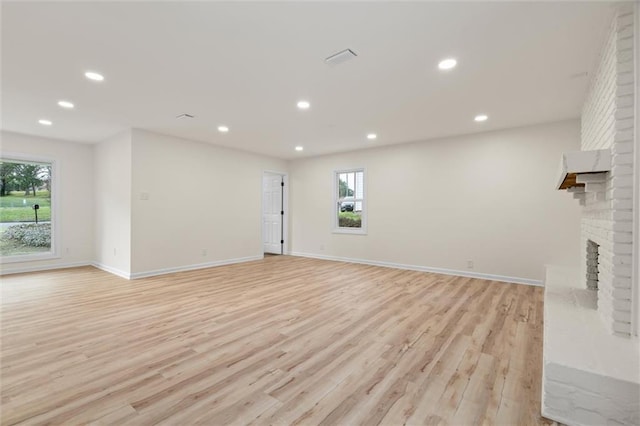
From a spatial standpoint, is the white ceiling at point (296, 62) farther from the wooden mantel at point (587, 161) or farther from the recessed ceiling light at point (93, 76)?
the wooden mantel at point (587, 161)

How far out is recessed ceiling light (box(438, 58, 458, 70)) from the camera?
2.68 m

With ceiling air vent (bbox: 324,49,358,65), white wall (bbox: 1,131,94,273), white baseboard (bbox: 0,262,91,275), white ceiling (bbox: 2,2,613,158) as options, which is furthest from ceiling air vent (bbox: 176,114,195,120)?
white baseboard (bbox: 0,262,91,275)

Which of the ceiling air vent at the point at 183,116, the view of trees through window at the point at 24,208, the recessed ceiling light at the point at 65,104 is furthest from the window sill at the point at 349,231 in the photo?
the view of trees through window at the point at 24,208

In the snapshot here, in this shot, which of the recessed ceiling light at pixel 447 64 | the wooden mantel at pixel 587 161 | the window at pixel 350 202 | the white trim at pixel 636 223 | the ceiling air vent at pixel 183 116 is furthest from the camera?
the window at pixel 350 202

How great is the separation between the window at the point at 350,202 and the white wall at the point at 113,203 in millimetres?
4233

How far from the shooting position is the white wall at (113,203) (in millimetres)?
4953

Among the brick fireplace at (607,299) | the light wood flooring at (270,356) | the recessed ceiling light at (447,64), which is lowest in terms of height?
the light wood flooring at (270,356)

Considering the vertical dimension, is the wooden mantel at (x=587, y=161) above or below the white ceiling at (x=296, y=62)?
below

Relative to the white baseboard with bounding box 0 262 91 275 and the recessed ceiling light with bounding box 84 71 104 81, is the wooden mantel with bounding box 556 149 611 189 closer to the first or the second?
the recessed ceiling light with bounding box 84 71 104 81

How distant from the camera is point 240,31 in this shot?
7.41 ft

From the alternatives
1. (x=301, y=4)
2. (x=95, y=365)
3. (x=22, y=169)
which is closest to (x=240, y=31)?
(x=301, y=4)

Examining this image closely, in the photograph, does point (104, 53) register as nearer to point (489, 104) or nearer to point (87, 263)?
point (489, 104)

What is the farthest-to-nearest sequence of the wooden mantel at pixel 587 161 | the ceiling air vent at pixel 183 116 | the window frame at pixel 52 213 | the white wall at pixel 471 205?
1. the window frame at pixel 52 213
2. the white wall at pixel 471 205
3. the ceiling air vent at pixel 183 116
4. the wooden mantel at pixel 587 161

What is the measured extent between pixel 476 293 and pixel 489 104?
2.59 m
